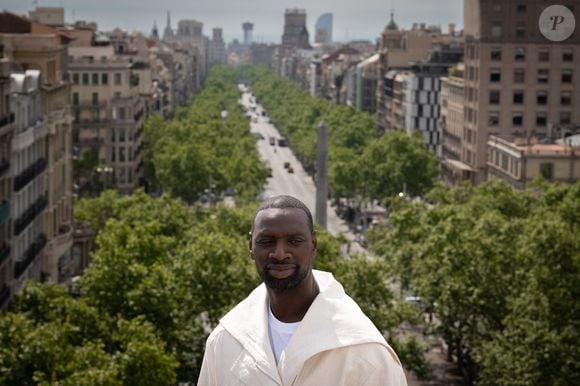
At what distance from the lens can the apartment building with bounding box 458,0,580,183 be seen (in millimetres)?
62469

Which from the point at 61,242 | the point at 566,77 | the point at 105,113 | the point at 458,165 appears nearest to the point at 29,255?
the point at 61,242

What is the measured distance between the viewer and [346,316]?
19.5 ft

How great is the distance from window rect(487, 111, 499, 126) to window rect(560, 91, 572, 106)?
22.3 metres

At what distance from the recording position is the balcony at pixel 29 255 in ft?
171

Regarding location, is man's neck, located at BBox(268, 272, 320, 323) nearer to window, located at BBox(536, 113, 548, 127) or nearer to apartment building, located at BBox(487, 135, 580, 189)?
apartment building, located at BBox(487, 135, 580, 189)

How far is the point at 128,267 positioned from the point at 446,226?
1678cm

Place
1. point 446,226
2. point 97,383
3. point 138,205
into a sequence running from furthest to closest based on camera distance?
point 138,205 → point 446,226 → point 97,383

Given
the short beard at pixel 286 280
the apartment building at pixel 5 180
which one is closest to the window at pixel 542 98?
the apartment building at pixel 5 180

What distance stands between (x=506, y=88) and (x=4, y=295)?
48.9m

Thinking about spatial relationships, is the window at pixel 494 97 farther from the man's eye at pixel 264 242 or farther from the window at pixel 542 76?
the man's eye at pixel 264 242

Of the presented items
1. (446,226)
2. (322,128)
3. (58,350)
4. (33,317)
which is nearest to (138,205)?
(322,128)

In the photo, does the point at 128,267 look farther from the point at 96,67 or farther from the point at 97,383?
the point at 96,67

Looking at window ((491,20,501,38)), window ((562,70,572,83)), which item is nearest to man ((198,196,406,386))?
window ((562,70,572,83))

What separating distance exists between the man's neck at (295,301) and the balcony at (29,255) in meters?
46.9
